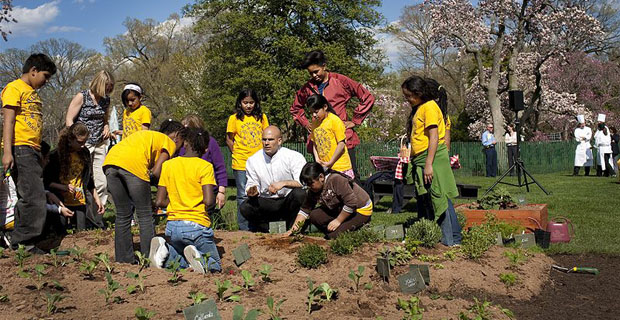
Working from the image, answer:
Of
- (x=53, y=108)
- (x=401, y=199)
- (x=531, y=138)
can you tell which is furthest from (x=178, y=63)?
(x=401, y=199)

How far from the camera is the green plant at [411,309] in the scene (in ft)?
11.7

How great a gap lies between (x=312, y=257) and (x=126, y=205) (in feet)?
6.10

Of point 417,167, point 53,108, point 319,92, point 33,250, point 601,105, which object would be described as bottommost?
point 33,250

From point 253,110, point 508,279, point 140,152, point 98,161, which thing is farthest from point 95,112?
point 508,279

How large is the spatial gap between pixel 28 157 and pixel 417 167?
404 cm

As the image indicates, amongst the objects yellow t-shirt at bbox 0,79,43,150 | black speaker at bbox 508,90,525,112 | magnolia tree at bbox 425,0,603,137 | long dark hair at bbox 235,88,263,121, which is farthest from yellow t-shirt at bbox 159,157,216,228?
magnolia tree at bbox 425,0,603,137

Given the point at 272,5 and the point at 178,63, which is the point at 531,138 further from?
the point at 178,63

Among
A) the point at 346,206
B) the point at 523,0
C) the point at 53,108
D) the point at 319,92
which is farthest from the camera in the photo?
the point at 53,108

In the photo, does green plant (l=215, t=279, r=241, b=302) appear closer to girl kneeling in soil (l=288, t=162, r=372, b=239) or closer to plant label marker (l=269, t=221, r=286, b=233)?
girl kneeling in soil (l=288, t=162, r=372, b=239)

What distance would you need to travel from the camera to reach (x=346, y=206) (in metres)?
6.18

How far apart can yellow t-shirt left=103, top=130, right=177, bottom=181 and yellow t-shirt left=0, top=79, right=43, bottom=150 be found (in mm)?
1032

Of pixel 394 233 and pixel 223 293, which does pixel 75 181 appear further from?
pixel 394 233

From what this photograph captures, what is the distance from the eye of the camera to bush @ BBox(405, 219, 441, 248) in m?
5.55

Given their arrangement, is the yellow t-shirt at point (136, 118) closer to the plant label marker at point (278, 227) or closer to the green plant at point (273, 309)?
the plant label marker at point (278, 227)
